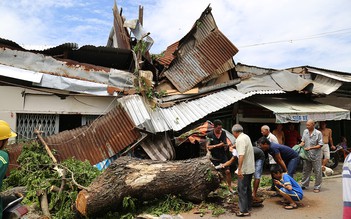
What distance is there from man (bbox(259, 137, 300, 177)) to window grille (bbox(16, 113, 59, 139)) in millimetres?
6013

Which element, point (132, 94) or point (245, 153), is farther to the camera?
point (132, 94)

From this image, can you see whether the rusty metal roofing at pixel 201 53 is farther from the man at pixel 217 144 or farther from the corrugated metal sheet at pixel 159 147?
the man at pixel 217 144

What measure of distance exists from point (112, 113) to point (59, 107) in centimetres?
167

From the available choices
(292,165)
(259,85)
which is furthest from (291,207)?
(259,85)

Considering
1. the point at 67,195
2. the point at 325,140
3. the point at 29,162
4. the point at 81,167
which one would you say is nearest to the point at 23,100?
the point at 29,162

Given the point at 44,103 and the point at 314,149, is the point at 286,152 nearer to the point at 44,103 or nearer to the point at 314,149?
the point at 314,149

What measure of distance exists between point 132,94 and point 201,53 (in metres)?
3.18

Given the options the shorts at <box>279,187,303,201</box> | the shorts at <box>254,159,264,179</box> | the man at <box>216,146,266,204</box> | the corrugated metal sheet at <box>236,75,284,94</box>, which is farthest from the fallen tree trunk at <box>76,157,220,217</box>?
the corrugated metal sheet at <box>236,75,284,94</box>

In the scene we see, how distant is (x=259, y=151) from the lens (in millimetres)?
6184

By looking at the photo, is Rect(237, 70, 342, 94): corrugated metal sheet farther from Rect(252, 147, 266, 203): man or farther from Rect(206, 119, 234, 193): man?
Rect(252, 147, 266, 203): man

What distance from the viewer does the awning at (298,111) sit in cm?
947

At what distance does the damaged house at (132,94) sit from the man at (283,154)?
8.65ft

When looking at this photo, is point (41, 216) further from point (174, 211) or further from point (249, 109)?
point (249, 109)

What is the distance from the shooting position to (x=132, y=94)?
878cm
